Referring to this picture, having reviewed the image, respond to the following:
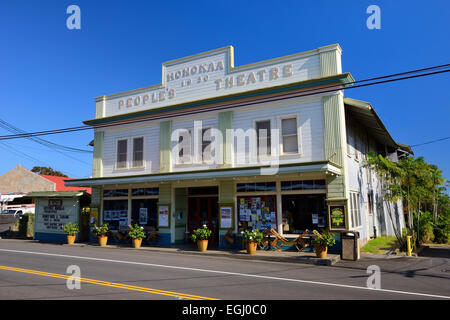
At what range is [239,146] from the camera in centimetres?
1648

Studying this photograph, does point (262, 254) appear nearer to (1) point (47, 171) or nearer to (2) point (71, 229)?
(2) point (71, 229)

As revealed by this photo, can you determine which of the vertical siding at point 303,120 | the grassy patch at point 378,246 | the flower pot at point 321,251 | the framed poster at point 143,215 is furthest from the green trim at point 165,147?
the grassy patch at point 378,246

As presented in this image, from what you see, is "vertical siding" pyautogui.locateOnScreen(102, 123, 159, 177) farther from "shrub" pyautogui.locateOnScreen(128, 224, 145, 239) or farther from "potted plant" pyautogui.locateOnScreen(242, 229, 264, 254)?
"potted plant" pyautogui.locateOnScreen(242, 229, 264, 254)

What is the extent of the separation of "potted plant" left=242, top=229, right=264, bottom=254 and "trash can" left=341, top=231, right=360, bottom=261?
329 cm

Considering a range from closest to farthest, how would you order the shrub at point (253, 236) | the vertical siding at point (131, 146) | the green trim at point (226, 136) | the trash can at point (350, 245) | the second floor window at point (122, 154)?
the trash can at point (350, 245) → the shrub at point (253, 236) → the green trim at point (226, 136) → the vertical siding at point (131, 146) → the second floor window at point (122, 154)

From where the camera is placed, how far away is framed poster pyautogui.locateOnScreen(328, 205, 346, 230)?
1359 centimetres

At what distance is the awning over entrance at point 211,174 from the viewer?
42.9ft

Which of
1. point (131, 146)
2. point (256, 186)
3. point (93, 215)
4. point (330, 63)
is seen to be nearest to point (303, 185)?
point (256, 186)

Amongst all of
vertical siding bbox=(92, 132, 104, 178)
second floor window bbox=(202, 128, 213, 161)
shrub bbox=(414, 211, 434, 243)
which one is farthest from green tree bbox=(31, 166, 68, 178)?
shrub bbox=(414, 211, 434, 243)

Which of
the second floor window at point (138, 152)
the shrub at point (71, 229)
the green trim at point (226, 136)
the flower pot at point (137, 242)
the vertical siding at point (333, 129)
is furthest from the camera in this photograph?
the second floor window at point (138, 152)

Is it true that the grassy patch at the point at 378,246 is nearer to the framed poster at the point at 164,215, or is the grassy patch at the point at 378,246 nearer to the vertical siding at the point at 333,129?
the vertical siding at the point at 333,129

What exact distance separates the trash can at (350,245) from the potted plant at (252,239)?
329 cm

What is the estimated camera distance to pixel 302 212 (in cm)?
1472

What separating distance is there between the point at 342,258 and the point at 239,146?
6800mm
